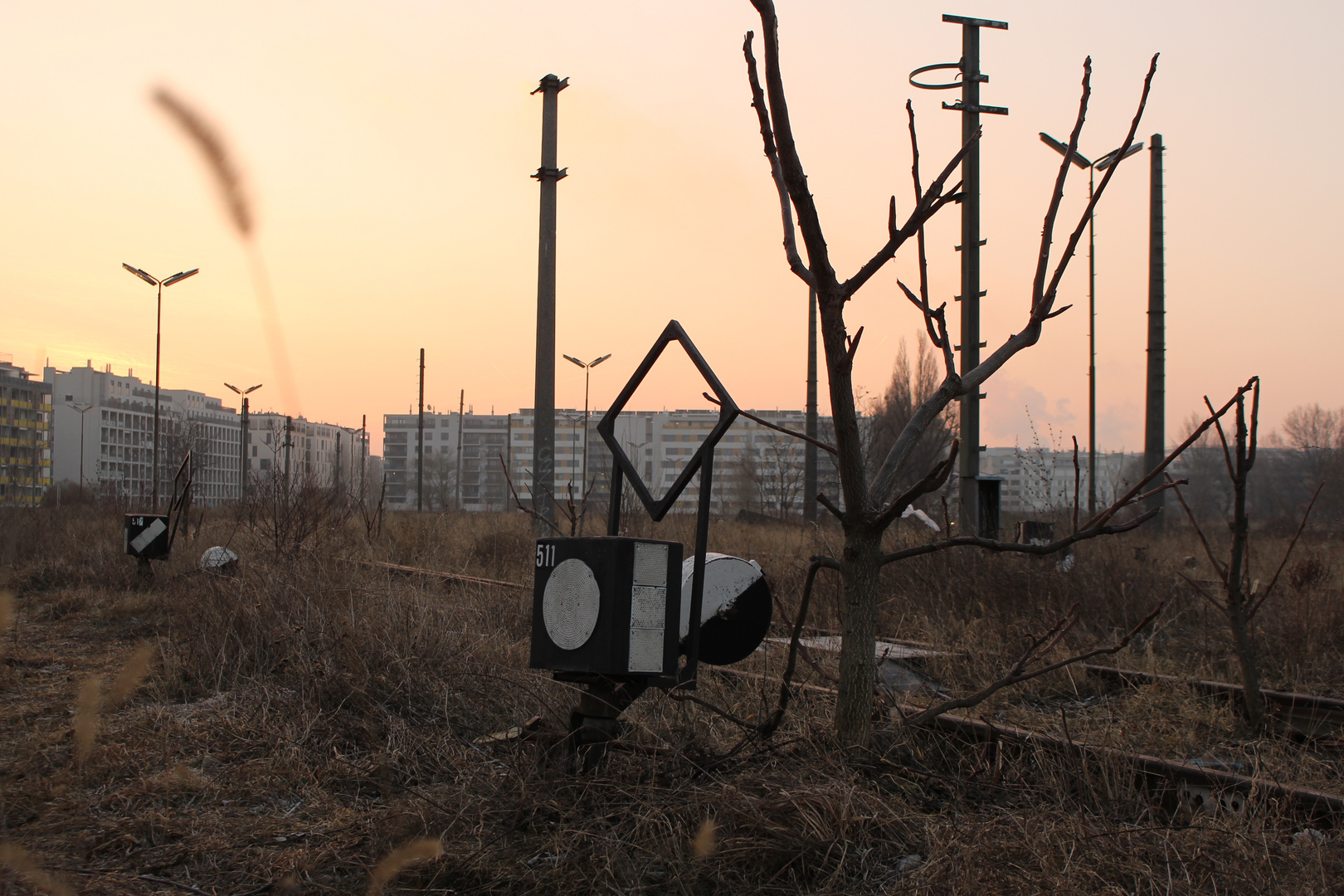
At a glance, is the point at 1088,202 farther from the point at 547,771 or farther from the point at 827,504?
the point at 547,771

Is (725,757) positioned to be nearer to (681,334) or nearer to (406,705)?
(681,334)

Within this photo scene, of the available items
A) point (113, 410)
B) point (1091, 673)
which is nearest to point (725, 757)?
point (1091, 673)

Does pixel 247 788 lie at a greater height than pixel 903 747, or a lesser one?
lesser

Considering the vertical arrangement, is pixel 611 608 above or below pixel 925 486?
below

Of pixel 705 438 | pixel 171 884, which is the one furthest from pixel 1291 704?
pixel 171 884

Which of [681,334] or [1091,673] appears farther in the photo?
[1091,673]

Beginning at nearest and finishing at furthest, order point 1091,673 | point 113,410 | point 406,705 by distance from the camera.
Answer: point 406,705
point 1091,673
point 113,410

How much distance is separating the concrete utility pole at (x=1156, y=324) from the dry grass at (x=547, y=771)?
36.1ft

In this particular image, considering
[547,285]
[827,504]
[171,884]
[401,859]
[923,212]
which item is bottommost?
[171,884]

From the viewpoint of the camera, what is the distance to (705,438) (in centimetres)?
270

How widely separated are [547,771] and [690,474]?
1024 millimetres

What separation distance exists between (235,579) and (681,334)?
4.98m

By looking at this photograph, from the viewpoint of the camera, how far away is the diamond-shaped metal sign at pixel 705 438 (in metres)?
2.82

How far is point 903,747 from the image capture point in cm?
311
